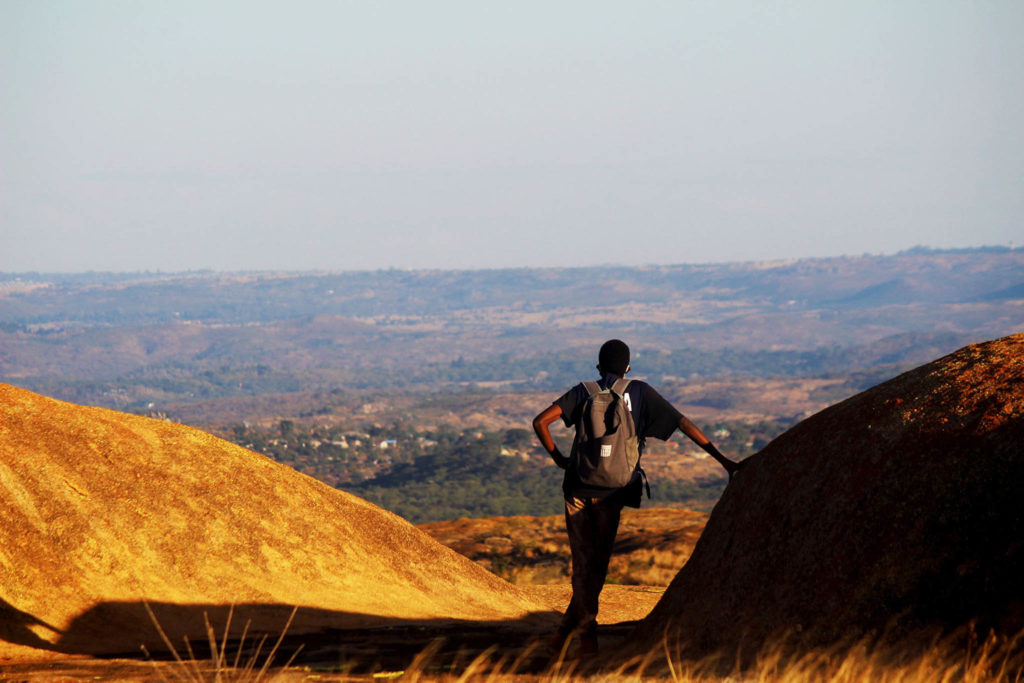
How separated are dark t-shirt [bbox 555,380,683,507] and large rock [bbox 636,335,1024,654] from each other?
1291 millimetres

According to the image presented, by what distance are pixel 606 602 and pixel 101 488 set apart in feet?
24.6

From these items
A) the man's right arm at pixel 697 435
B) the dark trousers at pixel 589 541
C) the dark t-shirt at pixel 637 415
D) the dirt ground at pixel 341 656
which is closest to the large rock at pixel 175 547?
the dirt ground at pixel 341 656

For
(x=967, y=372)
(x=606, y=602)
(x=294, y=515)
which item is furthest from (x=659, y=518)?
(x=967, y=372)

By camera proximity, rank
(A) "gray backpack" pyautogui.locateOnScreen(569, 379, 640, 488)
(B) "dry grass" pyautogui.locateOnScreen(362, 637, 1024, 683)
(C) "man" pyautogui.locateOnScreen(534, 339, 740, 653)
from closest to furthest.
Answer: (B) "dry grass" pyautogui.locateOnScreen(362, 637, 1024, 683)
(A) "gray backpack" pyautogui.locateOnScreen(569, 379, 640, 488)
(C) "man" pyautogui.locateOnScreen(534, 339, 740, 653)

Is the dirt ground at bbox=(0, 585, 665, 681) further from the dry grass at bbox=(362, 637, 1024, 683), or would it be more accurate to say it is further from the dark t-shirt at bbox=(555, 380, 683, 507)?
the dark t-shirt at bbox=(555, 380, 683, 507)

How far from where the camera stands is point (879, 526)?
7.54m

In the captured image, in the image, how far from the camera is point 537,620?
Result: 14102 mm

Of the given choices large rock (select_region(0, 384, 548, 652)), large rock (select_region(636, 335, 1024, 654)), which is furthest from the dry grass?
large rock (select_region(0, 384, 548, 652))

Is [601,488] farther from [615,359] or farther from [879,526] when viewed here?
[879,526]

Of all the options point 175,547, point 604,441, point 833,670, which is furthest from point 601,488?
point 175,547

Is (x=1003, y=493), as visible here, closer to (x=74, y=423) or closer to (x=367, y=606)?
(x=367, y=606)

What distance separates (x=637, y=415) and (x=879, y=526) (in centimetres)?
195

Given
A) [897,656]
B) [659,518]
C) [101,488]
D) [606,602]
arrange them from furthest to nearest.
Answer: [659,518] → [606,602] → [101,488] → [897,656]

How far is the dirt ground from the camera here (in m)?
7.50
